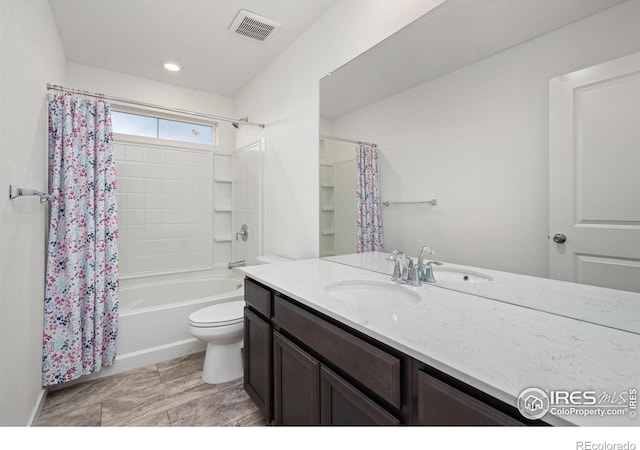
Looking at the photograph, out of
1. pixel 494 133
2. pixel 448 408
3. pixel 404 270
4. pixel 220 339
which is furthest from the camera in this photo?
pixel 220 339

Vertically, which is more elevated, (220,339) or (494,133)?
(494,133)

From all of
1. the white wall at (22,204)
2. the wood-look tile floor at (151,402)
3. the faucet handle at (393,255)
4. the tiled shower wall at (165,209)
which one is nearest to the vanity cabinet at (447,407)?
the faucet handle at (393,255)

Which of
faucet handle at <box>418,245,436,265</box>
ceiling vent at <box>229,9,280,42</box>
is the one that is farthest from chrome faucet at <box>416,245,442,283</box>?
ceiling vent at <box>229,9,280,42</box>

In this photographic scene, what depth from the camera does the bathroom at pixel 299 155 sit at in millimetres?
934

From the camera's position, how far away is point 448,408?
2.10 ft

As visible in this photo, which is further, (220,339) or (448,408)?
(220,339)

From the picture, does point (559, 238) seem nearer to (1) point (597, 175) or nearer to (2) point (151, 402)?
(1) point (597, 175)

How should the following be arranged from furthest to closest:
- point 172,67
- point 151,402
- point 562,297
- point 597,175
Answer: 1. point 172,67
2. point 151,402
3. point 562,297
4. point 597,175

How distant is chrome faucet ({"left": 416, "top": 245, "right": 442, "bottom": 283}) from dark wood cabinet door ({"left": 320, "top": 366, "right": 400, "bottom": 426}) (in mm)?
A: 572

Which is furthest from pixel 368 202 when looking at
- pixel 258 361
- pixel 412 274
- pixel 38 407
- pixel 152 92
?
pixel 152 92

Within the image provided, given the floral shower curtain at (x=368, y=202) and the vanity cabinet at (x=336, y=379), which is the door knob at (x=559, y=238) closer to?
the vanity cabinet at (x=336, y=379)

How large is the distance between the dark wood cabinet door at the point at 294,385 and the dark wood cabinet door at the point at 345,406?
0.13 feet

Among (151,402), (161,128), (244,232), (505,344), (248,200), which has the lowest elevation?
(151,402)

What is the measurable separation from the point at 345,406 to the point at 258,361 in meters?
0.71
